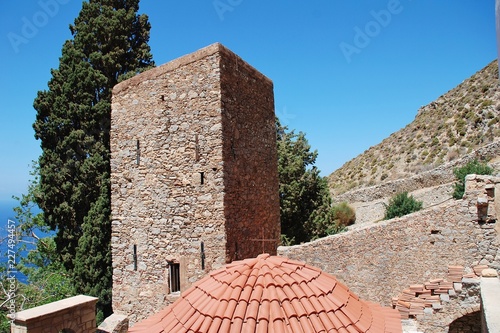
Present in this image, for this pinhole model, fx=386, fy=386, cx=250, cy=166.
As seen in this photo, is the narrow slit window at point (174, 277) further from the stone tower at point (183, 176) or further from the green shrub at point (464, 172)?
the green shrub at point (464, 172)

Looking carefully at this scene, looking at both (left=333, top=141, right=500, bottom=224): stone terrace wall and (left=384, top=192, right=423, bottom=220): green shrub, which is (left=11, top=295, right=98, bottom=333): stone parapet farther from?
(left=333, top=141, right=500, bottom=224): stone terrace wall

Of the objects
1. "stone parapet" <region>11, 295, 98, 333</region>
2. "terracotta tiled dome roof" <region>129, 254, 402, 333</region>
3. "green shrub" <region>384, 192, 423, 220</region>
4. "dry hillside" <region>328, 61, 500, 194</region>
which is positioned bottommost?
"stone parapet" <region>11, 295, 98, 333</region>

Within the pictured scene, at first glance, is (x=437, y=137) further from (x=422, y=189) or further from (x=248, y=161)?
(x=248, y=161)

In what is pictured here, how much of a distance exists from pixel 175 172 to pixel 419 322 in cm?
631

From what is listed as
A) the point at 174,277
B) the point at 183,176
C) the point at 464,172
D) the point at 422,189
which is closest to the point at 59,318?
the point at 174,277

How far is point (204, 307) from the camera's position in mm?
4320

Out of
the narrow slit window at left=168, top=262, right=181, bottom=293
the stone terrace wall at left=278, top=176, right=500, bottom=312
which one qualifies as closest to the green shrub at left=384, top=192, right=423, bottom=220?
the stone terrace wall at left=278, top=176, right=500, bottom=312

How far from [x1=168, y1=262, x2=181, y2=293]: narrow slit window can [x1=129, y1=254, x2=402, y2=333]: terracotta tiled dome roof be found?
3391 millimetres

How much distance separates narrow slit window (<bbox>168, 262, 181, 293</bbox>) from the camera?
8.34 meters

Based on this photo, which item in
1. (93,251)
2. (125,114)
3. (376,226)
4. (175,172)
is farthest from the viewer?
(93,251)

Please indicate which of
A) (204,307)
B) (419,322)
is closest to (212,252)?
(204,307)

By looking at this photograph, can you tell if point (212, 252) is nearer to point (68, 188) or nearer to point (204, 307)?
point (204, 307)

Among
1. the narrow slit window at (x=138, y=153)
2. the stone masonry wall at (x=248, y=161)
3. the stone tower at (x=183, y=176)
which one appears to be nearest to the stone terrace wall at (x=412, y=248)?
the stone masonry wall at (x=248, y=161)

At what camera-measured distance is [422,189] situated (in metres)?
25.1
